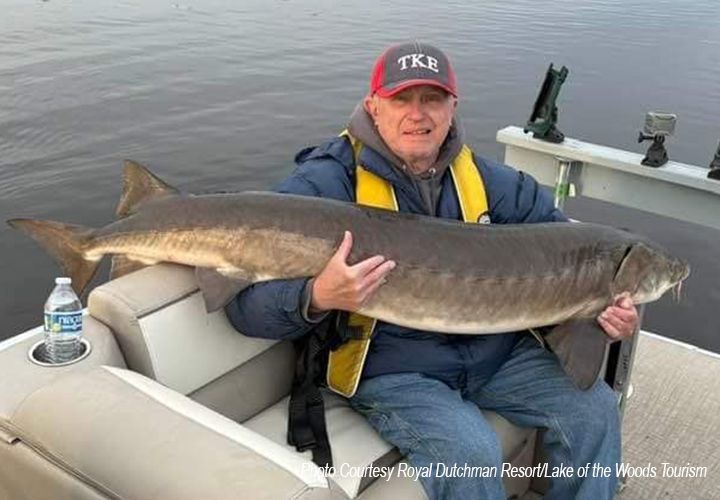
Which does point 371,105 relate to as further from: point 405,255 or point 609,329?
point 609,329

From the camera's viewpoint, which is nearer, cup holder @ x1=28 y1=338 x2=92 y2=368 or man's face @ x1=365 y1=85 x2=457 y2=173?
cup holder @ x1=28 y1=338 x2=92 y2=368

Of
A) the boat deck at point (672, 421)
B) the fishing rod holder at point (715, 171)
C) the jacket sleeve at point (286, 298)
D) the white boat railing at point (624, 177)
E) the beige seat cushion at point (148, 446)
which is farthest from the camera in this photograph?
the white boat railing at point (624, 177)

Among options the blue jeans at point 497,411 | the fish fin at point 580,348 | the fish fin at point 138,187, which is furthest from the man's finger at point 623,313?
the fish fin at point 138,187

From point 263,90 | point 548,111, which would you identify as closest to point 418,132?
point 548,111

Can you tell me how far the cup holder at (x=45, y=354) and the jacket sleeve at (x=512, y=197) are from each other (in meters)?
1.72

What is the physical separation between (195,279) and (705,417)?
2917mm

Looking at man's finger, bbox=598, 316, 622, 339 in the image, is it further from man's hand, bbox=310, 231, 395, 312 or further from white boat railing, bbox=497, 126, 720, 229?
white boat railing, bbox=497, 126, 720, 229

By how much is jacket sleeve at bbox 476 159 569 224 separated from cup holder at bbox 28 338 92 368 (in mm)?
1724

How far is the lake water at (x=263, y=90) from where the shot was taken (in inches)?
351

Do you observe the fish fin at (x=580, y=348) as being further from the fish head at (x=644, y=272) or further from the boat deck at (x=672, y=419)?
the boat deck at (x=672, y=419)

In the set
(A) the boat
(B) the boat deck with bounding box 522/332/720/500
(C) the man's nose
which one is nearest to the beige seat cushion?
(A) the boat

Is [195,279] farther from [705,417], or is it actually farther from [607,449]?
[705,417]

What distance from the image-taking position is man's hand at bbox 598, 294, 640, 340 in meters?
2.91

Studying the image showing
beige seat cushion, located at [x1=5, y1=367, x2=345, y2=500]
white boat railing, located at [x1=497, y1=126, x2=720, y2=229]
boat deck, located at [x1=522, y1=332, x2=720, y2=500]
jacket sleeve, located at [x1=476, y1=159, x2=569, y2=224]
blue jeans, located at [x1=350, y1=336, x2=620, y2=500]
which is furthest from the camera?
white boat railing, located at [x1=497, y1=126, x2=720, y2=229]
